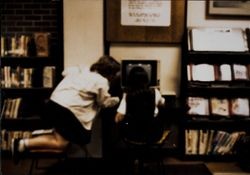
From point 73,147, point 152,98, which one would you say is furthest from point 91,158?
point 152,98

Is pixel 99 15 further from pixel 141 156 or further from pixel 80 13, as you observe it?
pixel 141 156

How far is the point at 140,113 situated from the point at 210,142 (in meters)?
1.30

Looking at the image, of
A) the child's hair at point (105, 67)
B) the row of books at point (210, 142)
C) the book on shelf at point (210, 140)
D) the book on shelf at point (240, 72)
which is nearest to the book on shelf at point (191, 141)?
the row of books at point (210, 142)

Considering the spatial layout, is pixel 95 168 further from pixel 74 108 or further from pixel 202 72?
pixel 202 72

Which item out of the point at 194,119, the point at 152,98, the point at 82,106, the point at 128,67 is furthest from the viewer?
the point at 194,119

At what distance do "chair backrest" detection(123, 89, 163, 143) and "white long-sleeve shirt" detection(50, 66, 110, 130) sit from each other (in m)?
0.45

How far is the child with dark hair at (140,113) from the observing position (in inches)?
132

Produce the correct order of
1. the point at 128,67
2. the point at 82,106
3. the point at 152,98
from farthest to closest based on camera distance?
the point at 128,67 < the point at 82,106 < the point at 152,98

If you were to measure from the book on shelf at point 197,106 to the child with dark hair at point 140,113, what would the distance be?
920mm

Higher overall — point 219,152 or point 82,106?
point 82,106

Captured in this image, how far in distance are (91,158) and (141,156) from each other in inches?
29.8

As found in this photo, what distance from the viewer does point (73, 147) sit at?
445cm

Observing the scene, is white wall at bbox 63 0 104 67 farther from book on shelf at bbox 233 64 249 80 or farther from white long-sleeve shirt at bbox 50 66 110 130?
book on shelf at bbox 233 64 249 80

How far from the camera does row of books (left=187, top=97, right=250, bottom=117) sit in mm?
4340
